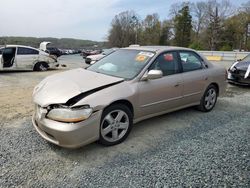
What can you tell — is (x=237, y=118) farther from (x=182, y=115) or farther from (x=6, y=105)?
(x=6, y=105)

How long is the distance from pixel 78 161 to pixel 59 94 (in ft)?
2.98

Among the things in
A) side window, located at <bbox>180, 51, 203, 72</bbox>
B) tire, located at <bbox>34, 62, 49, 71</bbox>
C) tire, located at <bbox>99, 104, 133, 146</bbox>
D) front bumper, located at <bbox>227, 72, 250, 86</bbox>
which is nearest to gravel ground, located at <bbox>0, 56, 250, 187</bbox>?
tire, located at <bbox>99, 104, 133, 146</bbox>

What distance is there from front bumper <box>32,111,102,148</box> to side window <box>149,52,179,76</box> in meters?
1.45

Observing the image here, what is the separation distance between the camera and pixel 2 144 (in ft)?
11.0

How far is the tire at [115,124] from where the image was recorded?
128 inches

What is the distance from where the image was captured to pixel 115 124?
338 centimetres

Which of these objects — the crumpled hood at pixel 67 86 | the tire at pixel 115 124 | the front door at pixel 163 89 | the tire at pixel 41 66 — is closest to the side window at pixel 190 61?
the front door at pixel 163 89

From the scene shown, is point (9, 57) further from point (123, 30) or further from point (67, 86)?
point (123, 30)

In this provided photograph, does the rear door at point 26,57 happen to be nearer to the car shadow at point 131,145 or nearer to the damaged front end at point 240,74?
the car shadow at point 131,145

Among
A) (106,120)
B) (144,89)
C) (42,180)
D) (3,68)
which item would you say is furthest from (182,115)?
(3,68)

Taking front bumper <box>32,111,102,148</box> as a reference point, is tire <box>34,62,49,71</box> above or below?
above

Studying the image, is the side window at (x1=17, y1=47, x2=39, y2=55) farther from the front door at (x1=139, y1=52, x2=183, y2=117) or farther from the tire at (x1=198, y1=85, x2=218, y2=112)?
the tire at (x1=198, y1=85, x2=218, y2=112)

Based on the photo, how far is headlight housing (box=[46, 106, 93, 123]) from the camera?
289 cm

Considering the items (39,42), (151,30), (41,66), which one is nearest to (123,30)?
(151,30)
